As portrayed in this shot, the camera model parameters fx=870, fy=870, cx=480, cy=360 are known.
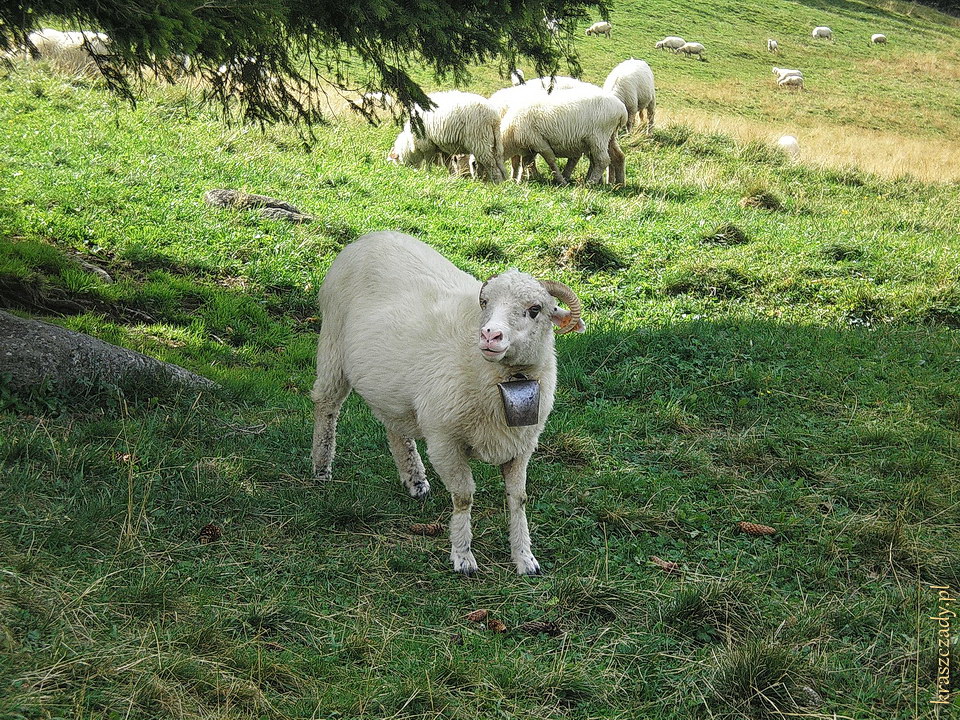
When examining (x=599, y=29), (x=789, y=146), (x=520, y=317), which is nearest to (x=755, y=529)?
(x=520, y=317)

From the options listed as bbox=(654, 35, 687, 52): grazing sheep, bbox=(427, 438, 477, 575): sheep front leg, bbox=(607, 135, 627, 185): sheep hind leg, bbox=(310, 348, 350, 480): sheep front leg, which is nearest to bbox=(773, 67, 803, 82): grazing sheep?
bbox=(654, 35, 687, 52): grazing sheep

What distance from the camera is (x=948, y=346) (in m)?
7.74

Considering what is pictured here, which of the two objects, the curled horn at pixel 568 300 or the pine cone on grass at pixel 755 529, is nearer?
the curled horn at pixel 568 300

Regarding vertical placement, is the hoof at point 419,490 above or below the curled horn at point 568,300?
below

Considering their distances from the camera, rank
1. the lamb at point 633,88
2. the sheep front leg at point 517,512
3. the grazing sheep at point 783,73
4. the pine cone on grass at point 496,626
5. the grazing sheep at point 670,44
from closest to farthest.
Answer: the pine cone on grass at point 496,626
the sheep front leg at point 517,512
the lamb at point 633,88
the grazing sheep at point 783,73
the grazing sheep at point 670,44

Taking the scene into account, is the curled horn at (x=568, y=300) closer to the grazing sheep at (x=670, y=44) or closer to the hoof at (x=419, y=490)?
the hoof at (x=419, y=490)

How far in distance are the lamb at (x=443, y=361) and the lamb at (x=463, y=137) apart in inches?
368

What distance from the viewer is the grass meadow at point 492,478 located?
3.61 metres

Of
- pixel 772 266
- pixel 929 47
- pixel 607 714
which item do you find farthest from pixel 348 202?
pixel 929 47

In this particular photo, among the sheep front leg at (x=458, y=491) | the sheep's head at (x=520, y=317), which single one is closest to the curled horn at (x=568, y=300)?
the sheep's head at (x=520, y=317)

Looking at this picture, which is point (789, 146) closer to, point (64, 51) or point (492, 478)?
point (492, 478)

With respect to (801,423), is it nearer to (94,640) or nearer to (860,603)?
(860,603)

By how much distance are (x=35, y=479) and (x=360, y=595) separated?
200 cm

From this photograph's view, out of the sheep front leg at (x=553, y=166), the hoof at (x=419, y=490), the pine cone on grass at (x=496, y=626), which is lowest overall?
the sheep front leg at (x=553, y=166)
